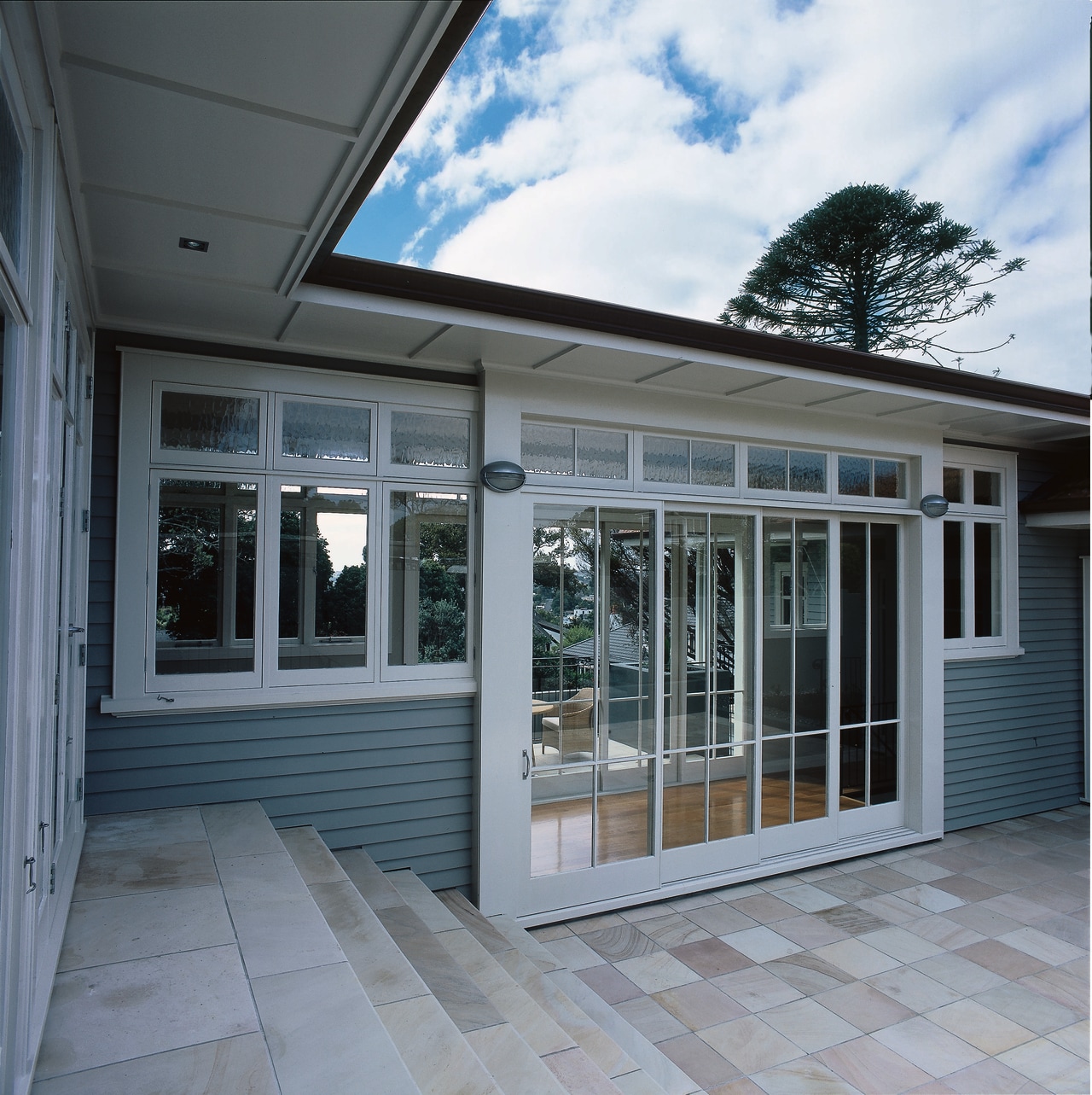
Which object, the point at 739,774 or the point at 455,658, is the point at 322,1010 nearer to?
the point at 455,658

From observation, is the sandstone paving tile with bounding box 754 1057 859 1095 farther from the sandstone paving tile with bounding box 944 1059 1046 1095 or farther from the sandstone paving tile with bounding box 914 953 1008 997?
the sandstone paving tile with bounding box 914 953 1008 997

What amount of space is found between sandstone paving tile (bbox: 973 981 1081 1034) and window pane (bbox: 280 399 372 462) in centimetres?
368

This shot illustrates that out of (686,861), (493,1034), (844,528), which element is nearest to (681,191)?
(844,528)

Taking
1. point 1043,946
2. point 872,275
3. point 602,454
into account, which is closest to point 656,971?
point 1043,946

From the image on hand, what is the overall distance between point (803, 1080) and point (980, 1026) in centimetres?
93

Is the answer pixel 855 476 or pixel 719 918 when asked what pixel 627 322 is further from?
pixel 719 918

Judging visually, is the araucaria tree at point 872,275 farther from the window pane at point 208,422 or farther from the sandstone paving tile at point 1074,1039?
the window pane at point 208,422

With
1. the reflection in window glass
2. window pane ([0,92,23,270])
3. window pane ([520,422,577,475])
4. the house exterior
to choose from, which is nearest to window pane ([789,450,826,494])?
the house exterior

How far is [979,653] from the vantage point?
230 inches

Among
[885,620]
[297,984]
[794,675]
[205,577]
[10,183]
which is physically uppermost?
[10,183]

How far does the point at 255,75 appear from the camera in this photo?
176 centimetres

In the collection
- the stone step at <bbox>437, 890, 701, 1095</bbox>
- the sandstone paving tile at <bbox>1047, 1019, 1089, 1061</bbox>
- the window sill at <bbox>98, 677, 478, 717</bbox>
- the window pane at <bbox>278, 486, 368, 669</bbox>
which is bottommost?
the sandstone paving tile at <bbox>1047, 1019, 1089, 1061</bbox>

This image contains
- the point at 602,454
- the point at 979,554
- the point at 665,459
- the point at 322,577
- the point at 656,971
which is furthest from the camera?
the point at 979,554

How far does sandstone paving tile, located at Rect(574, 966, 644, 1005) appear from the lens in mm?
3393
